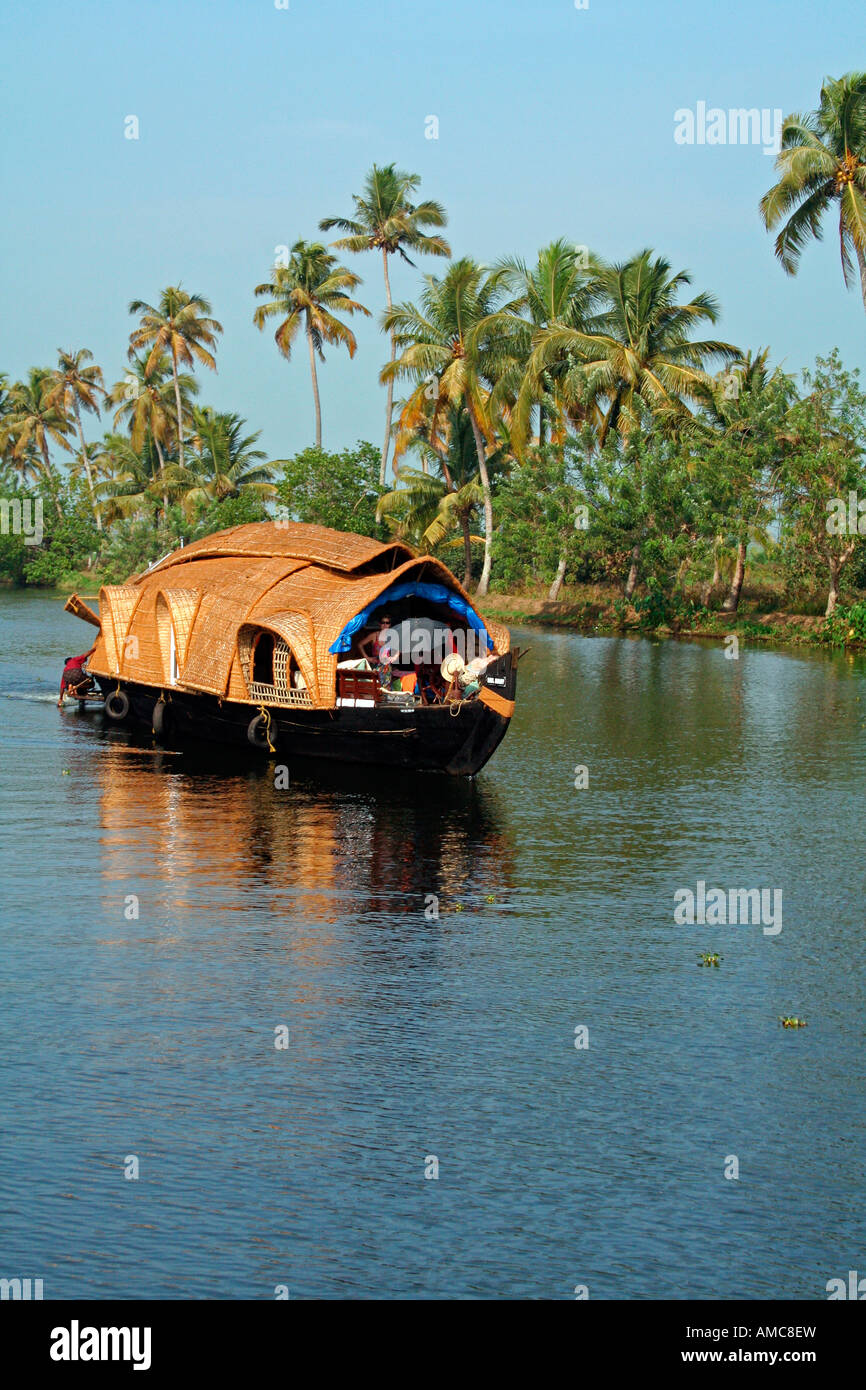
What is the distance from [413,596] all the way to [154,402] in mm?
58648

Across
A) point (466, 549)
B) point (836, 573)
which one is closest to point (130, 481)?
point (466, 549)

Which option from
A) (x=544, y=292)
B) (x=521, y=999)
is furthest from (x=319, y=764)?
(x=544, y=292)

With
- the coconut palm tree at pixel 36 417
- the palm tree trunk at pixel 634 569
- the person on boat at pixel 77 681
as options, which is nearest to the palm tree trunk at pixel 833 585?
the palm tree trunk at pixel 634 569

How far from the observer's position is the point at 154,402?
8062 cm

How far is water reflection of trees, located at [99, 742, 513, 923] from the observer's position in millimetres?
16734

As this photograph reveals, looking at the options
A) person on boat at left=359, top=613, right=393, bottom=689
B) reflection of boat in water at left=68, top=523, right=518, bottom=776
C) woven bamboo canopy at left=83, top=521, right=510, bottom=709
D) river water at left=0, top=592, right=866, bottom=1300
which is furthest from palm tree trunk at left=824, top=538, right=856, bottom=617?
person on boat at left=359, top=613, right=393, bottom=689

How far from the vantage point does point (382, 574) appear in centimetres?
2453

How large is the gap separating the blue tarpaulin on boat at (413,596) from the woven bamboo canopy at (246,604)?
4.4 inches

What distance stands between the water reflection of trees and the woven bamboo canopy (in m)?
1.71

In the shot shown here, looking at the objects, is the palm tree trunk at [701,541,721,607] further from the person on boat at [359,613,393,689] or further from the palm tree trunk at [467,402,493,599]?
the person on boat at [359,613,393,689]

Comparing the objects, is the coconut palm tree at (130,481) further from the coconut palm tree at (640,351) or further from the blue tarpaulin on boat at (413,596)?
the blue tarpaulin on boat at (413,596)
